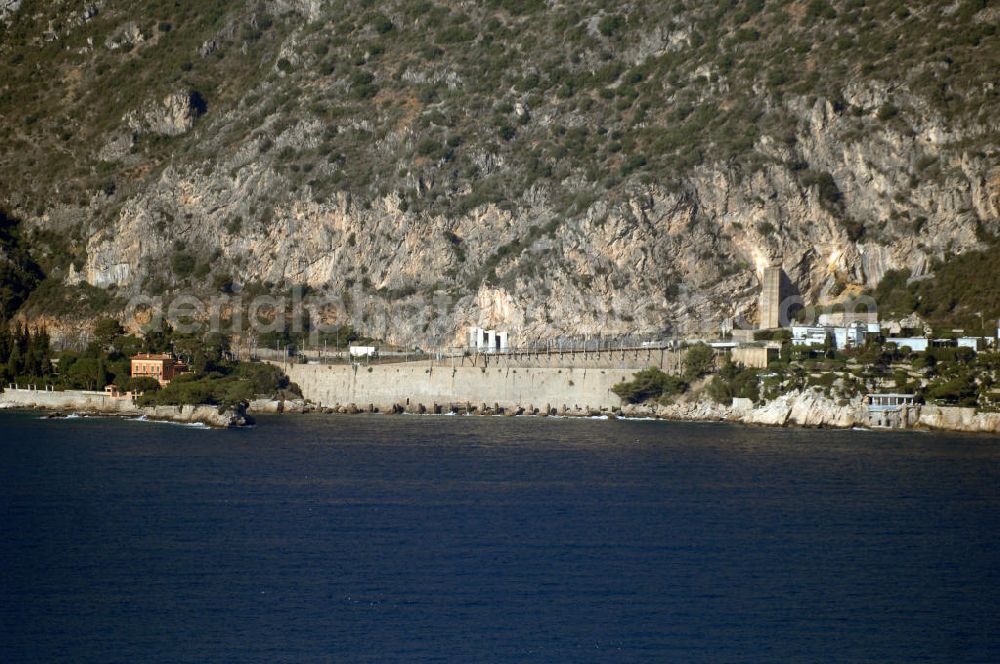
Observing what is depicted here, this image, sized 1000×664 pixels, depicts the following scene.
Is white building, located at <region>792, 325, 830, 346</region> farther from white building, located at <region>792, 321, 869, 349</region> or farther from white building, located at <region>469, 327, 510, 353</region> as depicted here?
white building, located at <region>469, 327, 510, 353</region>

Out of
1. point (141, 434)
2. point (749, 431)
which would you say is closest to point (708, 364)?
point (749, 431)

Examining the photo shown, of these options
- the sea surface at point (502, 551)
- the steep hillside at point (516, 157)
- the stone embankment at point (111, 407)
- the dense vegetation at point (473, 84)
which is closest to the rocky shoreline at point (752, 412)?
the sea surface at point (502, 551)

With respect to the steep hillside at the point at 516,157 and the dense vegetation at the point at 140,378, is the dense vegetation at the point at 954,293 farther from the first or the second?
the dense vegetation at the point at 140,378

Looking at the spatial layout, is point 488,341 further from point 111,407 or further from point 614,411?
point 111,407

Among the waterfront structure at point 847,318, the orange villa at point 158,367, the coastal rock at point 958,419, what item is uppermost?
the waterfront structure at point 847,318

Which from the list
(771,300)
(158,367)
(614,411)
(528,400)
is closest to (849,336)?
(771,300)

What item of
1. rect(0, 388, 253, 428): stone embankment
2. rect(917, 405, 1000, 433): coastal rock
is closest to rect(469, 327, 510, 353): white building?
rect(0, 388, 253, 428): stone embankment

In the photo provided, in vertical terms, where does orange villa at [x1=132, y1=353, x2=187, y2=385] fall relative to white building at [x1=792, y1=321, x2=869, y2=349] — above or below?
below
